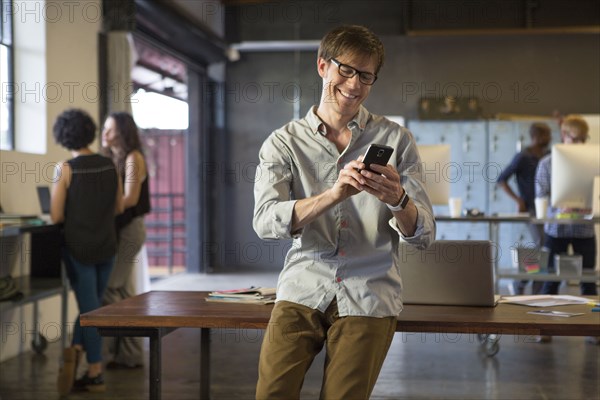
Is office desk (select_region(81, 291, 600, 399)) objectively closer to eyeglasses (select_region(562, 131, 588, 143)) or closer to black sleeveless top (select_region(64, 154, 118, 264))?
black sleeveless top (select_region(64, 154, 118, 264))

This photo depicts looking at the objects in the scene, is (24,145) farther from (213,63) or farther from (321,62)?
(213,63)

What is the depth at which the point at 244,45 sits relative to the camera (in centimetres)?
1041

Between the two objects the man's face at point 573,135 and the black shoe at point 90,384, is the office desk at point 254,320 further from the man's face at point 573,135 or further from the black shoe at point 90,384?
the man's face at point 573,135

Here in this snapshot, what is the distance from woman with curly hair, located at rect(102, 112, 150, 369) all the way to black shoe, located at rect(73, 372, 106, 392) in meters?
0.50

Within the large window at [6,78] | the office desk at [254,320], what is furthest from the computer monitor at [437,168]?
the large window at [6,78]

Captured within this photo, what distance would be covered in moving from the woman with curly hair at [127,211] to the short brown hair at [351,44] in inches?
95.6

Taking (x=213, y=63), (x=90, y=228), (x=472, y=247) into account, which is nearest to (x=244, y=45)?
(x=213, y=63)

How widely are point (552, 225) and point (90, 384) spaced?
130 inches

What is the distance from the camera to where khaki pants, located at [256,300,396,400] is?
6.84 ft

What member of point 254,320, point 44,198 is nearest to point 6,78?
point 44,198

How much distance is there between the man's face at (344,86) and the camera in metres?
2.25

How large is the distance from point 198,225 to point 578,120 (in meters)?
5.69

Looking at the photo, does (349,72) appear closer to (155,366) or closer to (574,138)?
(155,366)

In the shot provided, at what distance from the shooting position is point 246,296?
114 inches
